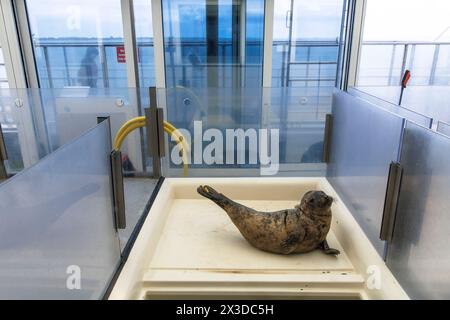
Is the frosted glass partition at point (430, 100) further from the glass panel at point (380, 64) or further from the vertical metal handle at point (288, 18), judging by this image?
the vertical metal handle at point (288, 18)

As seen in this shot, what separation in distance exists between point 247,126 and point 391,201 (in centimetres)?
119

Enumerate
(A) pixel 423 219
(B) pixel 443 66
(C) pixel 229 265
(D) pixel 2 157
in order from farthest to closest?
(B) pixel 443 66 → (D) pixel 2 157 → (C) pixel 229 265 → (A) pixel 423 219

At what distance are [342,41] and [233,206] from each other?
1.70 metres

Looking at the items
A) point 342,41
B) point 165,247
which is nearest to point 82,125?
point 165,247

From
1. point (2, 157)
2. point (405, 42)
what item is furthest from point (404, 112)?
point (2, 157)

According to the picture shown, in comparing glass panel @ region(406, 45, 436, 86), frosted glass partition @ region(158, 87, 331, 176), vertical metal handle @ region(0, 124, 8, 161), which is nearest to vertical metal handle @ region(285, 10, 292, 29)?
frosted glass partition @ region(158, 87, 331, 176)

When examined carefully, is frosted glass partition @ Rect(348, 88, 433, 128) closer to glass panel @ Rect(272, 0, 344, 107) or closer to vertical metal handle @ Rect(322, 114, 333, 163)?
vertical metal handle @ Rect(322, 114, 333, 163)

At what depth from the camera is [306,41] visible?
2.50 m

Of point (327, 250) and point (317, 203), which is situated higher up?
point (317, 203)

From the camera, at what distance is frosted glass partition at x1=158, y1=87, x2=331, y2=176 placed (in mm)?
1920

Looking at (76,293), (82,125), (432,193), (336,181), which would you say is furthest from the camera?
(82,125)

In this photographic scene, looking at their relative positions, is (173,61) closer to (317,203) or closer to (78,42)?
(78,42)
